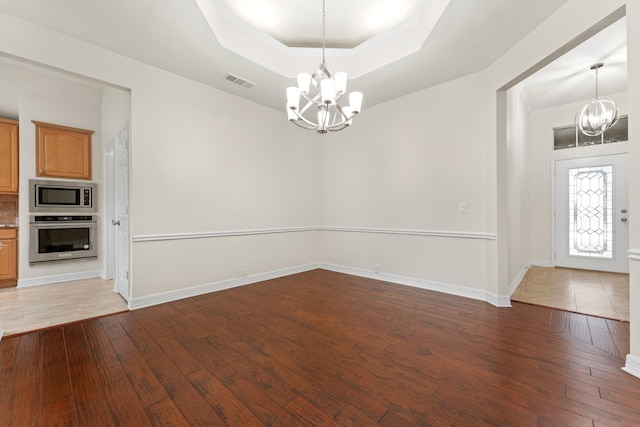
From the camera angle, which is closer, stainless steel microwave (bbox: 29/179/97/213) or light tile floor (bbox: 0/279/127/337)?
light tile floor (bbox: 0/279/127/337)

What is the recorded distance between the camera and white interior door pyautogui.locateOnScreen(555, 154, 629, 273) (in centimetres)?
454

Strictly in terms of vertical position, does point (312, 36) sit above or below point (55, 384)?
above

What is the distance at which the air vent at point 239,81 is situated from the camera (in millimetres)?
3375

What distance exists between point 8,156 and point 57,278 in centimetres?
205

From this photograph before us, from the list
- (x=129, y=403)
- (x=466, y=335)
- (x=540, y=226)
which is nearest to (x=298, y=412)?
(x=129, y=403)

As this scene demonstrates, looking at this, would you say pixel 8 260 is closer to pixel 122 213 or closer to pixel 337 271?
pixel 122 213

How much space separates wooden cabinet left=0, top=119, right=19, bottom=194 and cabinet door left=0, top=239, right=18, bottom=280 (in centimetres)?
82

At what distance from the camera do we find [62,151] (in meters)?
4.33

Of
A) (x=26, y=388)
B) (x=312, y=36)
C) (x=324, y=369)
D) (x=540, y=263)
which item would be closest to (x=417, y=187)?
(x=312, y=36)

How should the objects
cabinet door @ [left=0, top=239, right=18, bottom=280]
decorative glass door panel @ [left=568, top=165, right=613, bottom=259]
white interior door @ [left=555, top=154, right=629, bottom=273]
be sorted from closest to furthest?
1. cabinet door @ [left=0, top=239, right=18, bottom=280]
2. white interior door @ [left=555, top=154, right=629, bottom=273]
3. decorative glass door panel @ [left=568, top=165, right=613, bottom=259]

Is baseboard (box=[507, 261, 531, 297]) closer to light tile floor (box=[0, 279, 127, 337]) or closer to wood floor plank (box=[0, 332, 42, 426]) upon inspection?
wood floor plank (box=[0, 332, 42, 426])

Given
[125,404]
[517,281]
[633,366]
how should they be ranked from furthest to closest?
[517,281] < [633,366] < [125,404]

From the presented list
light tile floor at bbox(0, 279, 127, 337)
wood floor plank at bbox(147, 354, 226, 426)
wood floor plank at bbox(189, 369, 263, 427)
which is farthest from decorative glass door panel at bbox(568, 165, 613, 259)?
light tile floor at bbox(0, 279, 127, 337)

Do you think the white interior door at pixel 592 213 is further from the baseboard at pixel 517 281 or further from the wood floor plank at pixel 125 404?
the wood floor plank at pixel 125 404
